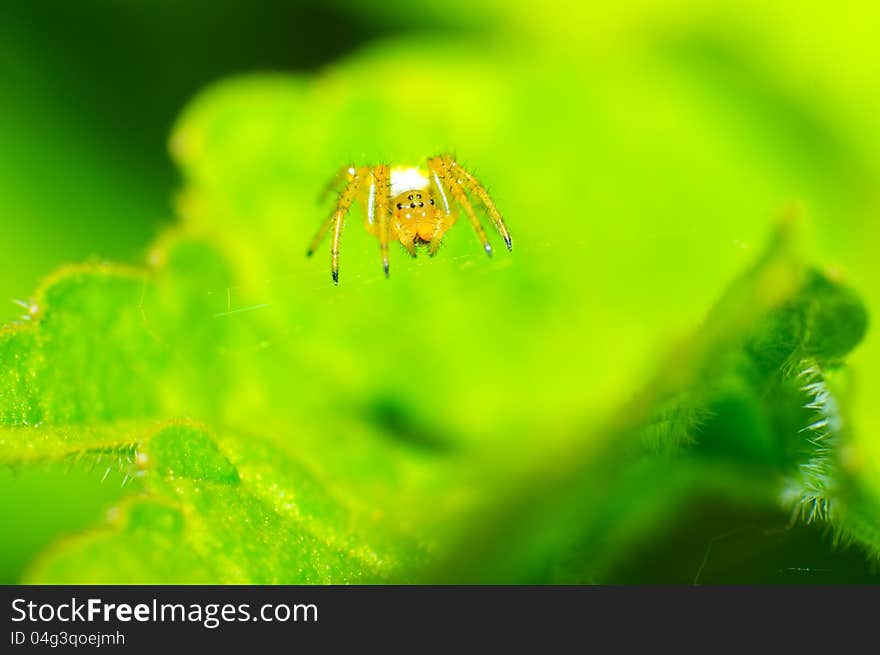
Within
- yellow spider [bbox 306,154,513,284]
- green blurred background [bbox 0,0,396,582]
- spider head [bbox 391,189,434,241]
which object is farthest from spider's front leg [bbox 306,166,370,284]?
green blurred background [bbox 0,0,396,582]

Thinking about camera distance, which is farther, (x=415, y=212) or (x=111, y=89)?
(x=111, y=89)

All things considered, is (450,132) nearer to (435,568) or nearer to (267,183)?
(267,183)

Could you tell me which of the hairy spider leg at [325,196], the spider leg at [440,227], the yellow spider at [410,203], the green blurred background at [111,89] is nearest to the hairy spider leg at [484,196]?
the yellow spider at [410,203]

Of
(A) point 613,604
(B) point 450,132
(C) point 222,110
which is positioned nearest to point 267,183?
(C) point 222,110

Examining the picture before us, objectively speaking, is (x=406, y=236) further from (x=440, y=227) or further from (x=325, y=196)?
(x=325, y=196)

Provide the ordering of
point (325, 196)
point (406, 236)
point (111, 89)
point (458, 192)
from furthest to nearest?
1. point (111, 89)
2. point (325, 196)
3. point (458, 192)
4. point (406, 236)

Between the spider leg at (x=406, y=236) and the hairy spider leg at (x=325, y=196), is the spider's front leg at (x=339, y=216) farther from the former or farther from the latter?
the spider leg at (x=406, y=236)

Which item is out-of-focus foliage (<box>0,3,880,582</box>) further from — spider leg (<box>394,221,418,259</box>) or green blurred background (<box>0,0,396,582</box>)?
green blurred background (<box>0,0,396,582</box>)

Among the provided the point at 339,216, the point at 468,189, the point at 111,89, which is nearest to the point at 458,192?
the point at 468,189
